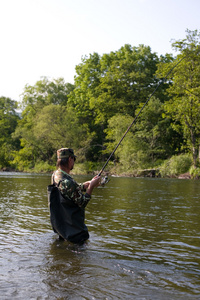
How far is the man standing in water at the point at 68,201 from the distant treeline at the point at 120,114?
28.5 metres

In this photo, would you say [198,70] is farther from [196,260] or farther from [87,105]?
[196,260]

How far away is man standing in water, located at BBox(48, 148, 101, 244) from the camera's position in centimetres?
575

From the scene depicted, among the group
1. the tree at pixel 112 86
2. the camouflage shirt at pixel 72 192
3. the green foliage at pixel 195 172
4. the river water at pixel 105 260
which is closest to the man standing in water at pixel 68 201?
the camouflage shirt at pixel 72 192

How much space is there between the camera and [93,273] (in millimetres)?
4688

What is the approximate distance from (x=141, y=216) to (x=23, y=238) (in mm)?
3906

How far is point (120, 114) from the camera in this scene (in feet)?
155

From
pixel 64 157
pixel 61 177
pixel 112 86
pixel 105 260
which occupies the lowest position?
pixel 105 260

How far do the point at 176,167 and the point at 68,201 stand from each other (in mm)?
29841

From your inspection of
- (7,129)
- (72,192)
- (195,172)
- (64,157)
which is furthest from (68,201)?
(7,129)

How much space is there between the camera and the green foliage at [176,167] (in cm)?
3453

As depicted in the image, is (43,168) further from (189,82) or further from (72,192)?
(72,192)

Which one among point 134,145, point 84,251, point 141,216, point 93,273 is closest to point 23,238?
point 84,251

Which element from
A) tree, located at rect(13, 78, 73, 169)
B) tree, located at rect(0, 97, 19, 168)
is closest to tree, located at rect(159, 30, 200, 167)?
tree, located at rect(13, 78, 73, 169)

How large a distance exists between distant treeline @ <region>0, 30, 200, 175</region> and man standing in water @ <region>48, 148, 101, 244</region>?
28.5 meters
